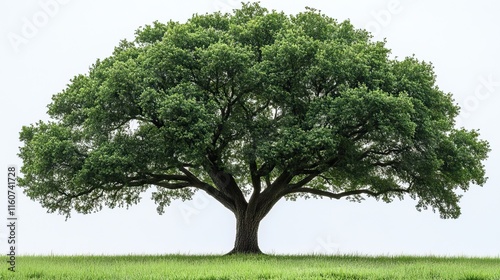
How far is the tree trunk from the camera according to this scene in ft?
103

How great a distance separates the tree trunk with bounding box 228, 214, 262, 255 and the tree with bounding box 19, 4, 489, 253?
6 cm

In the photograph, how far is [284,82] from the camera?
28016mm

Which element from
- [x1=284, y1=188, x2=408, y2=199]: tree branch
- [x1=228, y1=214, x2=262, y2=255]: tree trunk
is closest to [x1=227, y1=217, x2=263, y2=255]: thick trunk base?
[x1=228, y1=214, x2=262, y2=255]: tree trunk

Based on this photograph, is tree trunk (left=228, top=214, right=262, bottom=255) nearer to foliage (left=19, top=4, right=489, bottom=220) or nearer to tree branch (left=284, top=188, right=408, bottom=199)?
foliage (left=19, top=4, right=489, bottom=220)

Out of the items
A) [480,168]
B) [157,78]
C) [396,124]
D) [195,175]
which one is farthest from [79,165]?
[480,168]

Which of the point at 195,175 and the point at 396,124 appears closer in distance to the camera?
the point at 396,124

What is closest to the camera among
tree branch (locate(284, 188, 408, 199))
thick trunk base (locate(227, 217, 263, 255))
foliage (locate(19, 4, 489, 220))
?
foliage (locate(19, 4, 489, 220))

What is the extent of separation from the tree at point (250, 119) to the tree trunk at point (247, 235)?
0.06 metres

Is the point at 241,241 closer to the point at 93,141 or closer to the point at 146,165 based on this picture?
the point at 146,165

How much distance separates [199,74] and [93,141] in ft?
19.7

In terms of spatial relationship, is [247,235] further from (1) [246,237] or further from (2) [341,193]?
(2) [341,193]

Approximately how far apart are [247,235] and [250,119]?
6562 millimetres

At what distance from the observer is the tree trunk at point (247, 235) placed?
103 feet

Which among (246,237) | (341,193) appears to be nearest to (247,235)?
(246,237)
